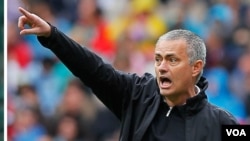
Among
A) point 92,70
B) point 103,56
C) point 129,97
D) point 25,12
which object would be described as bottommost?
point 129,97

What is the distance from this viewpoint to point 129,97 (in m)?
4.15

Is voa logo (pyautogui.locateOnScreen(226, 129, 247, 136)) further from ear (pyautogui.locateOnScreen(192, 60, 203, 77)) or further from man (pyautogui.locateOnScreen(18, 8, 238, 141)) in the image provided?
ear (pyautogui.locateOnScreen(192, 60, 203, 77))

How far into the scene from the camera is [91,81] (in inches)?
161

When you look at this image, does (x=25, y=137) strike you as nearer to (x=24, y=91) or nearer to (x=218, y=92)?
(x=24, y=91)

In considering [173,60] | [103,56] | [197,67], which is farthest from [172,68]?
[103,56]

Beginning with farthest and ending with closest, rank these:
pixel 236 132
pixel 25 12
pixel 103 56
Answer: pixel 103 56 → pixel 236 132 → pixel 25 12

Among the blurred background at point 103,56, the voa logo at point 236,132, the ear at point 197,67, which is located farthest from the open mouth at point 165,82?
the blurred background at point 103,56

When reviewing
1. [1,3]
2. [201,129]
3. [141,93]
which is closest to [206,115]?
[201,129]

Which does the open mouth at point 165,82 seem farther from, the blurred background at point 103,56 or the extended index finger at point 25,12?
the blurred background at point 103,56

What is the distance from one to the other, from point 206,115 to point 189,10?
4813 millimetres

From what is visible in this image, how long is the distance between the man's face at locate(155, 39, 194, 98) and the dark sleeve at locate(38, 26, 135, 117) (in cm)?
19

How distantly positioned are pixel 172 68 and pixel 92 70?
43cm

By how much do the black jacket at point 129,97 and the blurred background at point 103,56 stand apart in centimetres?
338

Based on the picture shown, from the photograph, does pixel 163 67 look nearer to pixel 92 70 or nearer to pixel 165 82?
pixel 165 82
